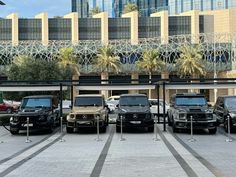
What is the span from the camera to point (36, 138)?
2236 cm

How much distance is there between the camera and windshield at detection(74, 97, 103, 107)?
82.2 feet

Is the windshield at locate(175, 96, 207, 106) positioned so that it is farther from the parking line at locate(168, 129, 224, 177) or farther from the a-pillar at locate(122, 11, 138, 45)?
the a-pillar at locate(122, 11, 138, 45)

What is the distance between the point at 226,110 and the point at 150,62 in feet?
187

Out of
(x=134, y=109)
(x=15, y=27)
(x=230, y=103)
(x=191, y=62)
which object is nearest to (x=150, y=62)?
(x=191, y=62)

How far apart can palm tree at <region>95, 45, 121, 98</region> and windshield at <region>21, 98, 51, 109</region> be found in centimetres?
5611

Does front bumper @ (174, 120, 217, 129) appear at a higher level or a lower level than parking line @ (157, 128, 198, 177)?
higher

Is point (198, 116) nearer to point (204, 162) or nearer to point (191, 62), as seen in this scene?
point (204, 162)

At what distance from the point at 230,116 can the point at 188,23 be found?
258 feet

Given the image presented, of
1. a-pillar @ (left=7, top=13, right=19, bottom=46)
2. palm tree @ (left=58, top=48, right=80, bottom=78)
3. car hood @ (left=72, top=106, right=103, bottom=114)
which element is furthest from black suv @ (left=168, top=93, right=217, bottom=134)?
a-pillar @ (left=7, top=13, right=19, bottom=46)

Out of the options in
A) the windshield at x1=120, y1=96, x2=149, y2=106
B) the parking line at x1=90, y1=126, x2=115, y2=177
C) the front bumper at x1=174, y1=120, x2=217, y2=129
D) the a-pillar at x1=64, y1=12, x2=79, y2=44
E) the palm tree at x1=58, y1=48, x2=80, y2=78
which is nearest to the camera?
the parking line at x1=90, y1=126, x2=115, y2=177

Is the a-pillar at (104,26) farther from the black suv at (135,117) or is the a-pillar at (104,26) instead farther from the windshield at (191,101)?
the black suv at (135,117)

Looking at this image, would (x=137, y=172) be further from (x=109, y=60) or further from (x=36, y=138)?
(x=109, y=60)

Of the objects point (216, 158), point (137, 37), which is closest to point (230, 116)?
point (216, 158)

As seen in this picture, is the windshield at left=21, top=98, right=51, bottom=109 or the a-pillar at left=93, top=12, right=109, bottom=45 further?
the a-pillar at left=93, top=12, right=109, bottom=45
